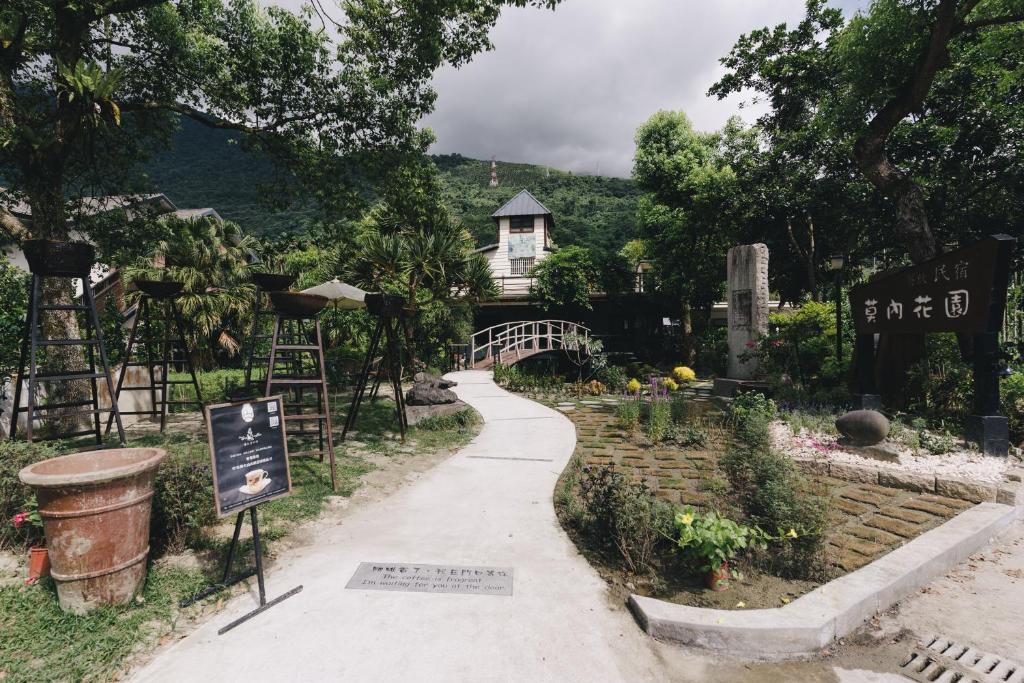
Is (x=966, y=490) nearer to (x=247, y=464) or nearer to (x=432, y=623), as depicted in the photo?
(x=432, y=623)

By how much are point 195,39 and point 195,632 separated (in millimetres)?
10373

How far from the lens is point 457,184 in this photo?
77.2 meters

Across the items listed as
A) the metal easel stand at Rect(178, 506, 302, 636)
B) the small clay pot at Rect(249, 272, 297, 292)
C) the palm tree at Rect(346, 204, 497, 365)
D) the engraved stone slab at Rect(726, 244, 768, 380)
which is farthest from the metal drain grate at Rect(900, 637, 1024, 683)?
the palm tree at Rect(346, 204, 497, 365)

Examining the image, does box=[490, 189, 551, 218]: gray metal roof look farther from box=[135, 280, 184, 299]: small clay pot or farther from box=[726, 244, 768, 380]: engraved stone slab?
box=[135, 280, 184, 299]: small clay pot

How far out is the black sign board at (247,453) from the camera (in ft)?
10.3

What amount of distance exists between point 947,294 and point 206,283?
21.3m

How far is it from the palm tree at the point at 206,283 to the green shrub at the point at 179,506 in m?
14.3

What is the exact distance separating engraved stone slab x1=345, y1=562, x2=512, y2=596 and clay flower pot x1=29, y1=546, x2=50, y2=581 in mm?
2152

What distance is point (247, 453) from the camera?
3320 mm

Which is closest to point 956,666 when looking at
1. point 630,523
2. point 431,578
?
point 630,523

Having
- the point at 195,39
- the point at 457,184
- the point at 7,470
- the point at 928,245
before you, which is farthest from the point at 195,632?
the point at 457,184

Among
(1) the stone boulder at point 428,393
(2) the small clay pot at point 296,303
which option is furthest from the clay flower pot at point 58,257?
(1) the stone boulder at point 428,393

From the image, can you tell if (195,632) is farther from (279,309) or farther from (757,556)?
(757,556)

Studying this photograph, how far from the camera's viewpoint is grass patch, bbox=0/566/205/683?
8.29ft
